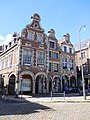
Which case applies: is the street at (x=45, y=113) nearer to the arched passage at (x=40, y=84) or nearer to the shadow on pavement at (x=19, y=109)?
the shadow on pavement at (x=19, y=109)

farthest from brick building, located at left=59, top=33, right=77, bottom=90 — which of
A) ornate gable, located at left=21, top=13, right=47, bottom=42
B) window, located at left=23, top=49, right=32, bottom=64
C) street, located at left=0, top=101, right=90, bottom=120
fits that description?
street, located at left=0, top=101, right=90, bottom=120

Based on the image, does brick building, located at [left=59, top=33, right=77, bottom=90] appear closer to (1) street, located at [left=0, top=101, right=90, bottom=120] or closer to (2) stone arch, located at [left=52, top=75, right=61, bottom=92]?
(2) stone arch, located at [left=52, top=75, right=61, bottom=92]

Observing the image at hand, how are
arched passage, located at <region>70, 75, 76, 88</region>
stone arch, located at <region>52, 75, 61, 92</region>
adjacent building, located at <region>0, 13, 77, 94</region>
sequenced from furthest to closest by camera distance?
arched passage, located at <region>70, 75, 76, 88</region> < stone arch, located at <region>52, 75, 61, 92</region> < adjacent building, located at <region>0, 13, 77, 94</region>

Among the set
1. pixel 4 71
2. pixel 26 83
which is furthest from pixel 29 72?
pixel 4 71

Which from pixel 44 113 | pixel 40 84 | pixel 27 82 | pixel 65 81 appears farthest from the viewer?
pixel 65 81

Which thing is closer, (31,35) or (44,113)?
(44,113)

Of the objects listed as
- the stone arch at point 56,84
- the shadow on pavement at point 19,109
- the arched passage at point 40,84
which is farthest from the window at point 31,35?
the shadow on pavement at point 19,109

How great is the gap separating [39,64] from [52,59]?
259 inches

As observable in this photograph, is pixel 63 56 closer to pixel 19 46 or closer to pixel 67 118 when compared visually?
pixel 19 46

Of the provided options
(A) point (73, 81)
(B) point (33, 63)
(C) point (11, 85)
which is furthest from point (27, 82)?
(A) point (73, 81)

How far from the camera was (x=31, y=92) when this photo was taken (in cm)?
2777

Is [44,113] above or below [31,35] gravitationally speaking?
below

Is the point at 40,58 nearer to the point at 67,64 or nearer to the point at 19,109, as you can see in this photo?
the point at 67,64

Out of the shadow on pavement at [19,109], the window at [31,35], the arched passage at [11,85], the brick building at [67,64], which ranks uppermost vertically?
the window at [31,35]
